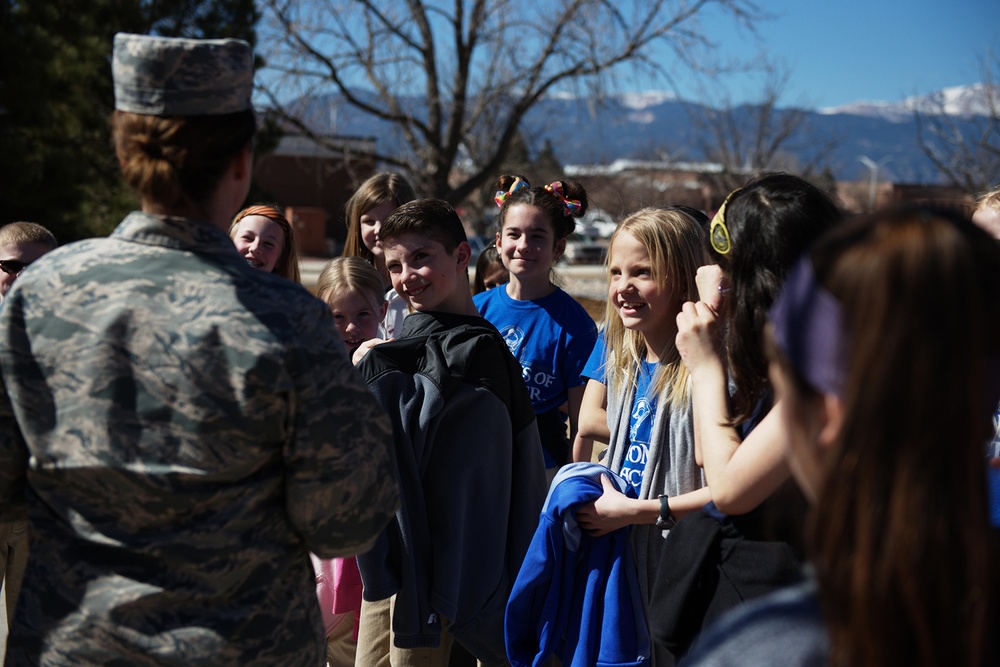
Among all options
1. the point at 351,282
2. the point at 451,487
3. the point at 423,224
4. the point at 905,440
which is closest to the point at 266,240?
the point at 351,282

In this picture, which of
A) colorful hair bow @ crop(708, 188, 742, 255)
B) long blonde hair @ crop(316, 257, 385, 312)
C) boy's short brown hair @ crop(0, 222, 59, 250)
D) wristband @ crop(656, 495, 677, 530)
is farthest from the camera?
boy's short brown hair @ crop(0, 222, 59, 250)

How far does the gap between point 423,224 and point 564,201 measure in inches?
51.8

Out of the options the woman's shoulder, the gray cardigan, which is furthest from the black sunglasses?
the woman's shoulder

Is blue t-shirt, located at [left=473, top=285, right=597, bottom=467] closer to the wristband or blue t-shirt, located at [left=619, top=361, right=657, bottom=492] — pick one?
blue t-shirt, located at [left=619, top=361, right=657, bottom=492]

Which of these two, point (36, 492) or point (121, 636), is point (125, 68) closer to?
point (36, 492)

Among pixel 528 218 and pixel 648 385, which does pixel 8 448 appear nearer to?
pixel 648 385

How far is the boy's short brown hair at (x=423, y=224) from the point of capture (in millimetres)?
3154

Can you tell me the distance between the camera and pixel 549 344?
3.93 m

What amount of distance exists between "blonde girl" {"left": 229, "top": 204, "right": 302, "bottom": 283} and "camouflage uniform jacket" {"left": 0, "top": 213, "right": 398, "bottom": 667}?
1969 mm

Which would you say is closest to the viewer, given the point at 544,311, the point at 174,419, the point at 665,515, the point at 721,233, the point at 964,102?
the point at 174,419

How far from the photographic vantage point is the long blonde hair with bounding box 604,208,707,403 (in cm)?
290

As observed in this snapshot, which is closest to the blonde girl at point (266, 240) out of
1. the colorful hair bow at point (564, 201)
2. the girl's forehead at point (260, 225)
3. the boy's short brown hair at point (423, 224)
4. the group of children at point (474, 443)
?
the girl's forehead at point (260, 225)

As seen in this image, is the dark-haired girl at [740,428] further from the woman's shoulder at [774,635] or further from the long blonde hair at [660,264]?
the woman's shoulder at [774,635]

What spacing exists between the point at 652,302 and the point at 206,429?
64.5 inches
